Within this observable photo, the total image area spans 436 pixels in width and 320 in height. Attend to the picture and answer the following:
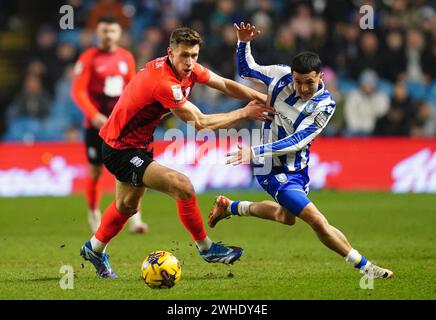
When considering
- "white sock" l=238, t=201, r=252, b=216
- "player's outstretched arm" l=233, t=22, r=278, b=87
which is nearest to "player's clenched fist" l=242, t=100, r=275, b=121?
"player's outstretched arm" l=233, t=22, r=278, b=87

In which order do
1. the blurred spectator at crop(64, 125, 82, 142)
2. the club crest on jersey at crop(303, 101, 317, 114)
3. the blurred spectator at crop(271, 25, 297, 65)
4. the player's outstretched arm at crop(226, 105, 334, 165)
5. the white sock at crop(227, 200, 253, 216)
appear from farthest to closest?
the blurred spectator at crop(64, 125, 82, 142) < the blurred spectator at crop(271, 25, 297, 65) < the white sock at crop(227, 200, 253, 216) < the club crest on jersey at crop(303, 101, 317, 114) < the player's outstretched arm at crop(226, 105, 334, 165)

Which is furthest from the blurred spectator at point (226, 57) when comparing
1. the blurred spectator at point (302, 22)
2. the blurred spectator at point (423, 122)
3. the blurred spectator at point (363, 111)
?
the blurred spectator at point (423, 122)

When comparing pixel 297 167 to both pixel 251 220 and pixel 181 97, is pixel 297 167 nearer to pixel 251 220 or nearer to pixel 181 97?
A: pixel 181 97

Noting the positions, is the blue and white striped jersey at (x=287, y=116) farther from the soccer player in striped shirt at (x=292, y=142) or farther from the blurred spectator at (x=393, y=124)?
the blurred spectator at (x=393, y=124)

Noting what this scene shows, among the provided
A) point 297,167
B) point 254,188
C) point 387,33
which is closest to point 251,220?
point 254,188

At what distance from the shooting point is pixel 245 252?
10.0 meters

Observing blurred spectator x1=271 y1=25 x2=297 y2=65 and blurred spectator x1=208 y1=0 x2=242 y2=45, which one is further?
blurred spectator x1=208 y1=0 x2=242 y2=45

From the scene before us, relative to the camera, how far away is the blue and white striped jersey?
8.05 metres

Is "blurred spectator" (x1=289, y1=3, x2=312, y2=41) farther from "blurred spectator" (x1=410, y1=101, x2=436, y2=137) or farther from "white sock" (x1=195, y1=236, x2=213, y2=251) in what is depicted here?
"white sock" (x1=195, y1=236, x2=213, y2=251)

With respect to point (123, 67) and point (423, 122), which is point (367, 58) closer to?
point (423, 122)

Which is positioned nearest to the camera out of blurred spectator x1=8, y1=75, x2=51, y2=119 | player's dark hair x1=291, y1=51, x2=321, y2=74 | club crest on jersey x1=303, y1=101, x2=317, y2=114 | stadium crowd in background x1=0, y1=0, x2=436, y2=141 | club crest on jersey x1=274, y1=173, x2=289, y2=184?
player's dark hair x1=291, y1=51, x2=321, y2=74

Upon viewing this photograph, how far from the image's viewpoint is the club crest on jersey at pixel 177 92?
789 centimetres

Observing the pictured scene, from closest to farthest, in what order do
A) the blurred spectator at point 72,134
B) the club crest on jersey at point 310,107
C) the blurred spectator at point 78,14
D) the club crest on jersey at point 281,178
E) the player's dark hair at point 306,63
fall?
the player's dark hair at point 306,63 < the club crest on jersey at point 310,107 < the club crest on jersey at point 281,178 < the blurred spectator at point 72,134 < the blurred spectator at point 78,14
